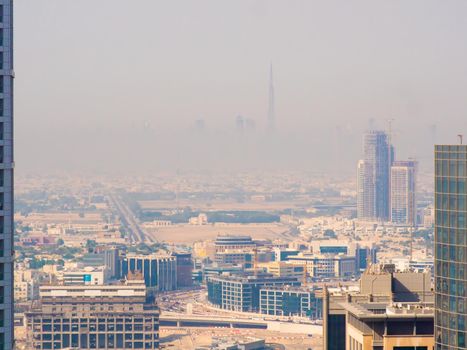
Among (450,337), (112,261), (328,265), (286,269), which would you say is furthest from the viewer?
(328,265)

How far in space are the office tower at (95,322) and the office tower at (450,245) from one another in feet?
189

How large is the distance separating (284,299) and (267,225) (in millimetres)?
76292

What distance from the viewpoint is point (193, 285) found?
409 feet

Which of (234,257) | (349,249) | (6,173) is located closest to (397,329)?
(6,173)

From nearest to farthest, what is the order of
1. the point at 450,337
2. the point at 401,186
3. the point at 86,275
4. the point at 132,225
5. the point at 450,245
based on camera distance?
the point at 450,337 → the point at 450,245 → the point at 86,275 → the point at 132,225 → the point at 401,186

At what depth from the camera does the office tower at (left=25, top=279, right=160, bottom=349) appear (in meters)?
80.2

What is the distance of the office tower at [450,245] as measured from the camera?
22172mm

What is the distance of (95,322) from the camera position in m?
81.4

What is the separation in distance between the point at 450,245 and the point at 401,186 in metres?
162

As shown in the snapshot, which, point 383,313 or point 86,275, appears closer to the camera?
→ point 383,313

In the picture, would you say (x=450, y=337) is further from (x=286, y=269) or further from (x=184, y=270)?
(x=184, y=270)

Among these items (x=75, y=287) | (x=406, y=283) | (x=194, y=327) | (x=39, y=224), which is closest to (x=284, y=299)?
(x=194, y=327)

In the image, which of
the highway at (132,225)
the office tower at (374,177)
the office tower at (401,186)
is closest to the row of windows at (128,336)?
the highway at (132,225)

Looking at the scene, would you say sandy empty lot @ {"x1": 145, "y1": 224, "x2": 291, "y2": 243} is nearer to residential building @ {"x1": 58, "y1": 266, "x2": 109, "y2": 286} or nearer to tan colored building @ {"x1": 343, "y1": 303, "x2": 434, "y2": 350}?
residential building @ {"x1": 58, "y1": 266, "x2": 109, "y2": 286}
